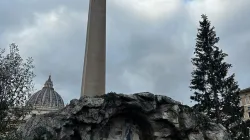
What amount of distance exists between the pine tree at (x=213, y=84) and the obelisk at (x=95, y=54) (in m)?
10.5

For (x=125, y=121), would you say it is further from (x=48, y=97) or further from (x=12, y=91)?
(x=48, y=97)

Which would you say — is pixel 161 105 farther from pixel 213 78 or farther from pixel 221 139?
pixel 213 78

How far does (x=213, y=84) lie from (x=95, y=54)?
1290cm

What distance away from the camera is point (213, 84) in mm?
28703

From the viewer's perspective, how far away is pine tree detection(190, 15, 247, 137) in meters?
27.3

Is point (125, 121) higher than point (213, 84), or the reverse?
point (213, 84)

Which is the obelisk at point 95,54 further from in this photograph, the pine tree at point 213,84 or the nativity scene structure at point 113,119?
the pine tree at point 213,84

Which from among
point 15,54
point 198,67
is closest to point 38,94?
point 198,67

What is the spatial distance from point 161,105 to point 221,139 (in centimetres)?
391

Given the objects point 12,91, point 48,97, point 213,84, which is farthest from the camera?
point 48,97

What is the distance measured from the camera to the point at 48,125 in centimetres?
1642

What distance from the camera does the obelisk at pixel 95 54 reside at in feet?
66.3

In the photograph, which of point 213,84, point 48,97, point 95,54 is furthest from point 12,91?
point 48,97

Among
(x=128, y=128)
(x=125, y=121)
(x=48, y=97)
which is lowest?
(x=128, y=128)
